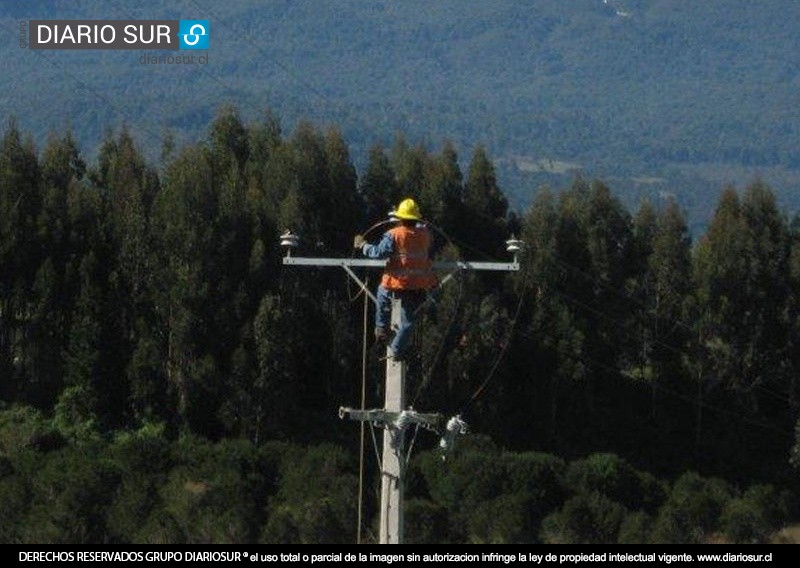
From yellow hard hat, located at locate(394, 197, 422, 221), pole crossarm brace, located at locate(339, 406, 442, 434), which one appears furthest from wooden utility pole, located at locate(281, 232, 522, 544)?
yellow hard hat, located at locate(394, 197, 422, 221)

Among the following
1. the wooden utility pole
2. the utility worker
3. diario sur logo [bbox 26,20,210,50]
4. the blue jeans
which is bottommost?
the wooden utility pole

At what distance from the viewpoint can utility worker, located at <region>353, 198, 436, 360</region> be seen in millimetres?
21109

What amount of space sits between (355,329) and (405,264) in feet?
72.0

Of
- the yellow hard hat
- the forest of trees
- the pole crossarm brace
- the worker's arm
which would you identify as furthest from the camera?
the forest of trees

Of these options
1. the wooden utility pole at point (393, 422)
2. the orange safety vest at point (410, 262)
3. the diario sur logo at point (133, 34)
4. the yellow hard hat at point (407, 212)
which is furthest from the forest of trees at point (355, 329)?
the diario sur logo at point (133, 34)

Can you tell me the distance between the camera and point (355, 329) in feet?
142

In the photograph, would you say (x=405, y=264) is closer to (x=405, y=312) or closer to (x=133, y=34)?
(x=405, y=312)

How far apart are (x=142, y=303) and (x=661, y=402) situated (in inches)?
544

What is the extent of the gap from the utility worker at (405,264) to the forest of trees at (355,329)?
8.98 meters

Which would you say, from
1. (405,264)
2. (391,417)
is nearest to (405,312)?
(405,264)

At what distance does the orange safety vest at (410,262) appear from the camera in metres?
21.1

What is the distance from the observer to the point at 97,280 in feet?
139

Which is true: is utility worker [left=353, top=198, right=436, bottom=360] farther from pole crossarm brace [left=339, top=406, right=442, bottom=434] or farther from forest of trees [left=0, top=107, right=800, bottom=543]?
forest of trees [left=0, top=107, right=800, bottom=543]

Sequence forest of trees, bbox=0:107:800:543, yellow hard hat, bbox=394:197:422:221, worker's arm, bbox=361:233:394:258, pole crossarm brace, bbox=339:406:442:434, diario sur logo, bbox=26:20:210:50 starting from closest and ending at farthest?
yellow hard hat, bbox=394:197:422:221, worker's arm, bbox=361:233:394:258, pole crossarm brace, bbox=339:406:442:434, forest of trees, bbox=0:107:800:543, diario sur logo, bbox=26:20:210:50
